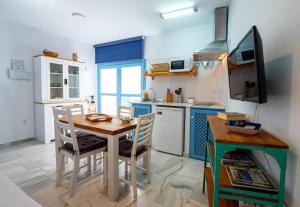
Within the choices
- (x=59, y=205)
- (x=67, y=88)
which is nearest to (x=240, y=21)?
(x=59, y=205)

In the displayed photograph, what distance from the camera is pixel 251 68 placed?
108cm

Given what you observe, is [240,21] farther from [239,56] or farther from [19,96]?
[19,96]

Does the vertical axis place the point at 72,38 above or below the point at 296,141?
above

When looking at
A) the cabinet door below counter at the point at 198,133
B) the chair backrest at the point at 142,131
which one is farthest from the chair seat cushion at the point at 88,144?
the cabinet door below counter at the point at 198,133

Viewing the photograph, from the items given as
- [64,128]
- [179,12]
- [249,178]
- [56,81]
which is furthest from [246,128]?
[56,81]

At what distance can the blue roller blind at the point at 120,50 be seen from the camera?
405 centimetres

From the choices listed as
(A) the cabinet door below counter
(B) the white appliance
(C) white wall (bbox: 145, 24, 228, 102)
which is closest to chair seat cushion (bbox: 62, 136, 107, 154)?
(B) the white appliance

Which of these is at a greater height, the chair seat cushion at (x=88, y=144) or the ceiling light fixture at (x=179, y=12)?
the ceiling light fixture at (x=179, y=12)

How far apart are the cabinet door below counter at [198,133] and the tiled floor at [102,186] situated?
158mm

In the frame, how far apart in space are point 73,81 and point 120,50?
1.48 m

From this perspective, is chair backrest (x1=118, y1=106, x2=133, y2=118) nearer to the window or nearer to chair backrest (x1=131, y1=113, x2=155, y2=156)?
chair backrest (x1=131, y1=113, x2=155, y2=156)

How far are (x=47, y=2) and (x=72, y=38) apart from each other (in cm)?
188

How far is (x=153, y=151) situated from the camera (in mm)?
3244

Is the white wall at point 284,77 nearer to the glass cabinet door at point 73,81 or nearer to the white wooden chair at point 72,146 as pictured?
the white wooden chair at point 72,146
